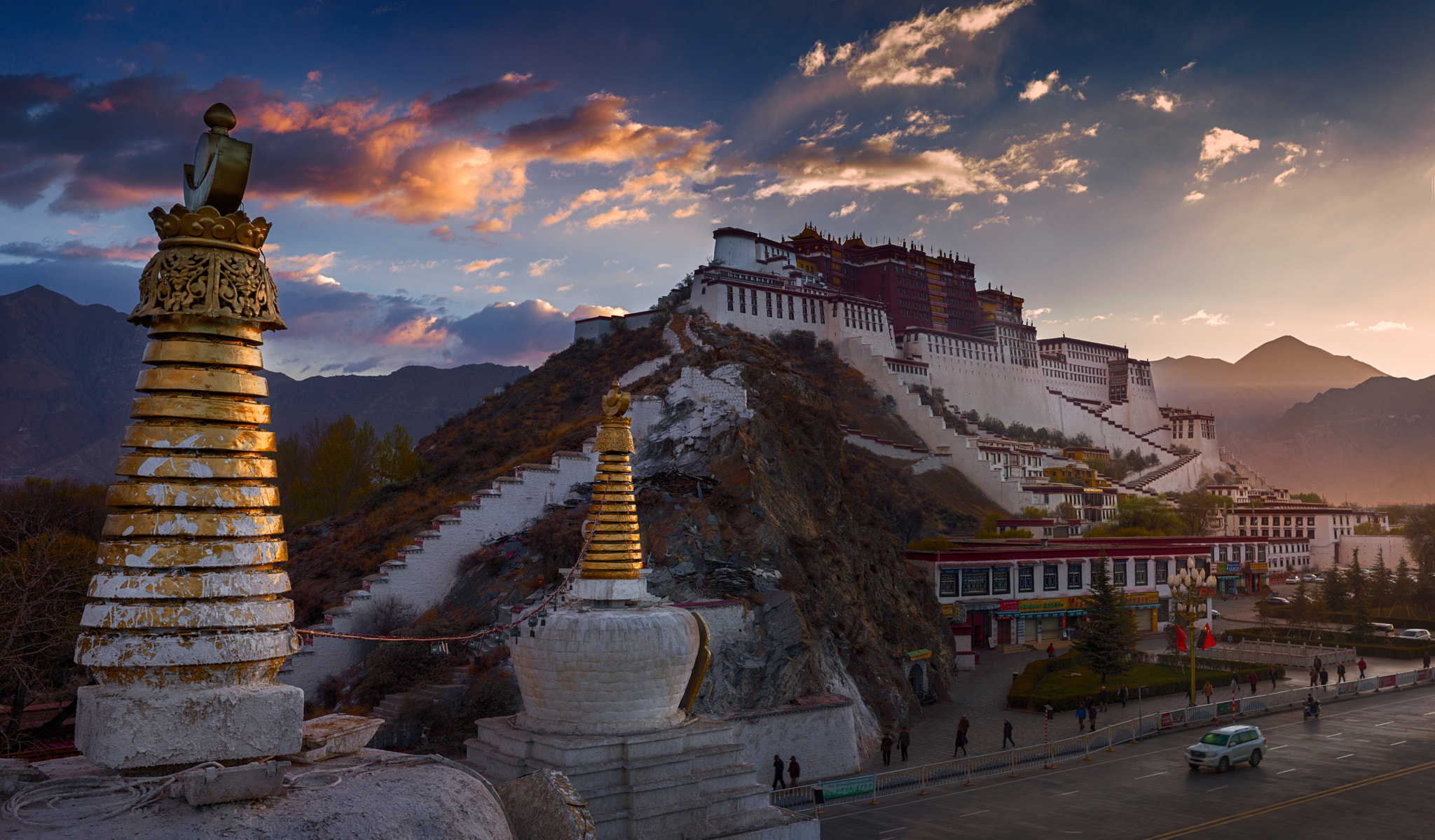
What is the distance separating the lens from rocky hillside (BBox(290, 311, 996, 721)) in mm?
28312

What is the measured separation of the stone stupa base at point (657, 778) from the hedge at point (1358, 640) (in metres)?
41.9

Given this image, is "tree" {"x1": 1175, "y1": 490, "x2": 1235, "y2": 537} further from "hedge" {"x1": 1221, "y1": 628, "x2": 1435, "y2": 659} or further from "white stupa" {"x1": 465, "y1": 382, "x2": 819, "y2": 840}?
"white stupa" {"x1": 465, "y1": 382, "x2": 819, "y2": 840}

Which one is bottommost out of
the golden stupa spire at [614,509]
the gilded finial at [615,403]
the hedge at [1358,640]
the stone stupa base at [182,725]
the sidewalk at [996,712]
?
the sidewalk at [996,712]

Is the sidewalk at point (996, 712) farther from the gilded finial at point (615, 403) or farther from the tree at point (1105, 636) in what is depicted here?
the gilded finial at point (615, 403)

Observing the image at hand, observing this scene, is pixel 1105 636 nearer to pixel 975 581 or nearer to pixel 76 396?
pixel 975 581

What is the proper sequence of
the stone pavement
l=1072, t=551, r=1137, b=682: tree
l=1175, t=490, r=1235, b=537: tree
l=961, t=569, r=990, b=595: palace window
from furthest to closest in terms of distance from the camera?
l=1175, t=490, r=1235, b=537: tree, l=961, t=569, r=990, b=595: palace window, l=1072, t=551, r=1137, b=682: tree, the stone pavement

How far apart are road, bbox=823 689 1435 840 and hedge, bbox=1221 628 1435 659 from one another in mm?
20610

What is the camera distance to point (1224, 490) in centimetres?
10150

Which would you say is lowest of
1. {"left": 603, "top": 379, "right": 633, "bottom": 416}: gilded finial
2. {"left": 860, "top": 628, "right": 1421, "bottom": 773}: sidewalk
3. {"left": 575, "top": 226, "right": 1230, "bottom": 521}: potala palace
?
{"left": 860, "top": 628, "right": 1421, "bottom": 773}: sidewalk

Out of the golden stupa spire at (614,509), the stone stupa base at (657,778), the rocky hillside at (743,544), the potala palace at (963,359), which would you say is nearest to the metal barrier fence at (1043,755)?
the rocky hillside at (743,544)

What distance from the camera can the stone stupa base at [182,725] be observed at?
6676 millimetres

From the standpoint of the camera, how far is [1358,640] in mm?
49938

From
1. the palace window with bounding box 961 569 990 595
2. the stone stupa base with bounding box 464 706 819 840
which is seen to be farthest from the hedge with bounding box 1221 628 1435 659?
the stone stupa base with bounding box 464 706 819 840

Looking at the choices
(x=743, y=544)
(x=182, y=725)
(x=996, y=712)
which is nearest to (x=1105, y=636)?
(x=996, y=712)
